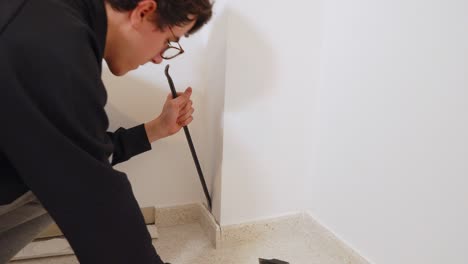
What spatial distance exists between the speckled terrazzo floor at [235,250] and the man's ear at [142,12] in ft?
2.18

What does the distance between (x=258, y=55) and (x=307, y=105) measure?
0.22 meters

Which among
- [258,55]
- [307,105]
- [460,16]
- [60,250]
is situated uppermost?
[460,16]

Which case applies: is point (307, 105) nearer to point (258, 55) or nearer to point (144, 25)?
point (258, 55)

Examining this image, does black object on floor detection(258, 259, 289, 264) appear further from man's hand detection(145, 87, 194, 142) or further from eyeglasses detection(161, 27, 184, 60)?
eyeglasses detection(161, 27, 184, 60)

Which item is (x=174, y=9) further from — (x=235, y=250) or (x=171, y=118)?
(x=235, y=250)

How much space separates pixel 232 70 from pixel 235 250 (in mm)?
523

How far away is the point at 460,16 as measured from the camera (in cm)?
64

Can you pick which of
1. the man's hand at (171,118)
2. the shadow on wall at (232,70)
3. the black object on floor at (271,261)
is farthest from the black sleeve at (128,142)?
the black object on floor at (271,261)

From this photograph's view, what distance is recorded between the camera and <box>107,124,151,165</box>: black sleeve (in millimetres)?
914

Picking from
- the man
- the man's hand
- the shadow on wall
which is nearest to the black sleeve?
the man's hand

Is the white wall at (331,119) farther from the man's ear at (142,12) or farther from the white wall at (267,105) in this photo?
the man's ear at (142,12)

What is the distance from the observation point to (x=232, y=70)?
0.93m

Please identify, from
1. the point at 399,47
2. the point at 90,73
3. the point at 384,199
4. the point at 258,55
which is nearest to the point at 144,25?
the point at 90,73

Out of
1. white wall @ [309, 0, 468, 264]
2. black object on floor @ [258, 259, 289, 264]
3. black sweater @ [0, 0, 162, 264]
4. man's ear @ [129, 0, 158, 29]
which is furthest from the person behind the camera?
black object on floor @ [258, 259, 289, 264]
